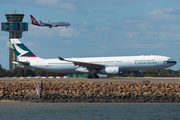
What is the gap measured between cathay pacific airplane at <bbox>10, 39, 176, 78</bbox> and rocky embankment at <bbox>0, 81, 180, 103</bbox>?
13539mm

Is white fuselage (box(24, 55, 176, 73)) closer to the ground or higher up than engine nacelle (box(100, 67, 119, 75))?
higher up

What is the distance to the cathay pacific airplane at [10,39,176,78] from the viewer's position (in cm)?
5262

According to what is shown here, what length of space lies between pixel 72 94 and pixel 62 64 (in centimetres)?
2023

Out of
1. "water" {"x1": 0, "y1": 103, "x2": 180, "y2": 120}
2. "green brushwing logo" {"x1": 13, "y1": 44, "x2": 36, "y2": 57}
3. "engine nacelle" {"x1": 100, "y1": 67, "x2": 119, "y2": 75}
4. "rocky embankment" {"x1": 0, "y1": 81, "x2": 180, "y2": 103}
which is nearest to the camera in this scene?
"water" {"x1": 0, "y1": 103, "x2": 180, "y2": 120}

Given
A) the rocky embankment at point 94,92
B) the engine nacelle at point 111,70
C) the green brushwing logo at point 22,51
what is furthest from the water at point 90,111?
the green brushwing logo at point 22,51

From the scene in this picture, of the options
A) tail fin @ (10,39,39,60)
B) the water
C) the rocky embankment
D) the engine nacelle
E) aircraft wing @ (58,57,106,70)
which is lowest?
the water

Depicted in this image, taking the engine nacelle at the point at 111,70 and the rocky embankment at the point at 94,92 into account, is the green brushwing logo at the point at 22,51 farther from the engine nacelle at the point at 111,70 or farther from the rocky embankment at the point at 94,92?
the rocky embankment at the point at 94,92

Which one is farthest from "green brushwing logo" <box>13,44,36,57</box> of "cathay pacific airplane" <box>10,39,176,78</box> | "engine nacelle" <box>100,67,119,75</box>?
"engine nacelle" <box>100,67,119,75</box>

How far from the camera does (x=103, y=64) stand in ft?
181

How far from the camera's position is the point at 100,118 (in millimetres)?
27578

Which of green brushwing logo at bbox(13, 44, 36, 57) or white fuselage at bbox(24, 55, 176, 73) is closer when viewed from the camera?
white fuselage at bbox(24, 55, 176, 73)

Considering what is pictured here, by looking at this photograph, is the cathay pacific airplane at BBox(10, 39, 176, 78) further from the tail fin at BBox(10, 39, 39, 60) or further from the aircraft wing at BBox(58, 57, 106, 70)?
the tail fin at BBox(10, 39, 39, 60)

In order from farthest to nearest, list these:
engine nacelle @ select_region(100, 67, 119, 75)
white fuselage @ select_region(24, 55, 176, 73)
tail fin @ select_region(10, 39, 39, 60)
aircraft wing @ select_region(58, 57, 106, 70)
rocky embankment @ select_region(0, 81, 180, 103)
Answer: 1. tail fin @ select_region(10, 39, 39, 60)
2. aircraft wing @ select_region(58, 57, 106, 70)
3. white fuselage @ select_region(24, 55, 176, 73)
4. engine nacelle @ select_region(100, 67, 119, 75)
5. rocky embankment @ select_region(0, 81, 180, 103)

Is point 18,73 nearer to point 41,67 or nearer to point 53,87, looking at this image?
point 41,67
